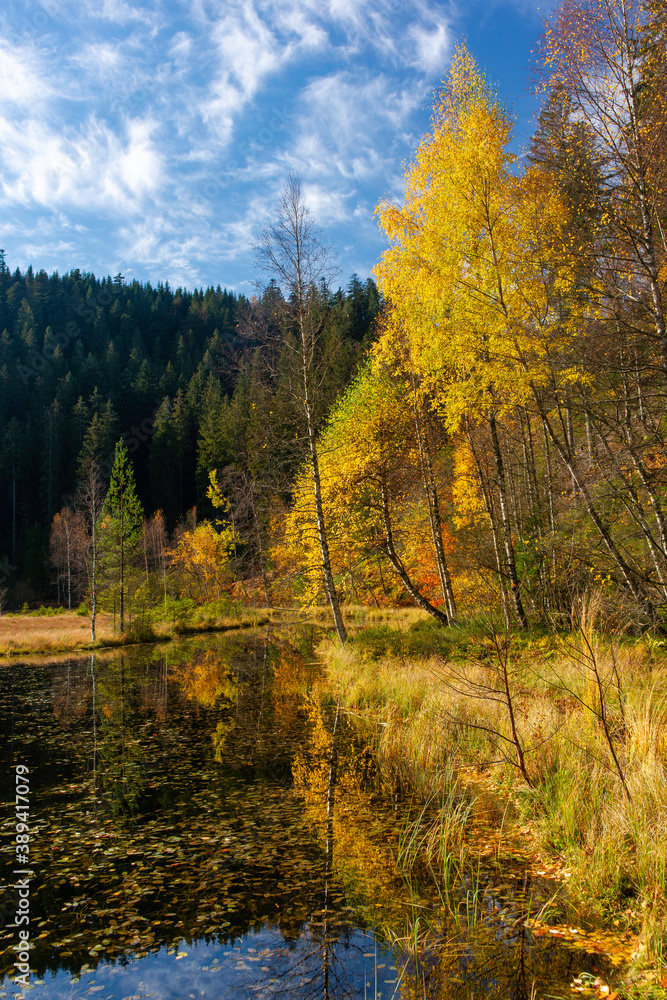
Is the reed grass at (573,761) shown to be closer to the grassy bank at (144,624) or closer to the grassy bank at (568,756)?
the grassy bank at (568,756)

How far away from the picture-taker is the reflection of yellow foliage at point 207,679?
12365 millimetres

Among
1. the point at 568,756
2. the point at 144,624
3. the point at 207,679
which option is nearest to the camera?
the point at 568,756

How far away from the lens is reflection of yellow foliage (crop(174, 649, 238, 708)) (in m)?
12.4

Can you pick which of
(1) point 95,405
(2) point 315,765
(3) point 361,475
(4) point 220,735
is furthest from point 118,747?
(1) point 95,405

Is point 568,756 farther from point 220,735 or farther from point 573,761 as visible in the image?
point 220,735

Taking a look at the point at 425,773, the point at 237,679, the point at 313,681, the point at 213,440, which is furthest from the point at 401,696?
the point at 213,440

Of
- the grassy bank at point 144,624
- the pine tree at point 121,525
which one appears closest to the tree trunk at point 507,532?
the grassy bank at point 144,624

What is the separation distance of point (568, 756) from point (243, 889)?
3.03 m

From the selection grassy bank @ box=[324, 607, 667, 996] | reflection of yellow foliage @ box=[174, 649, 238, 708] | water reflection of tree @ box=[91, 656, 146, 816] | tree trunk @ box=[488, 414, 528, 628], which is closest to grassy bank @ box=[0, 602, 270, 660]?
reflection of yellow foliage @ box=[174, 649, 238, 708]

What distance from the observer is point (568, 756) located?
17.0 feet

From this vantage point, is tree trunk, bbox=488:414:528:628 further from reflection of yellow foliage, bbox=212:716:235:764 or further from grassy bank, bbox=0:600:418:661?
grassy bank, bbox=0:600:418:661

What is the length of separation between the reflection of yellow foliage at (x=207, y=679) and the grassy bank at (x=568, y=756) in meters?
4.07

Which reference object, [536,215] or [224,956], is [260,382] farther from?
[224,956]

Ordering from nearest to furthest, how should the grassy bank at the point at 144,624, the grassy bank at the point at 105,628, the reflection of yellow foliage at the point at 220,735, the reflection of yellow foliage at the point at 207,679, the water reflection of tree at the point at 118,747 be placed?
the water reflection of tree at the point at 118,747, the reflection of yellow foliage at the point at 220,735, the reflection of yellow foliage at the point at 207,679, the grassy bank at the point at 144,624, the grassy bank at the point at 105,628
